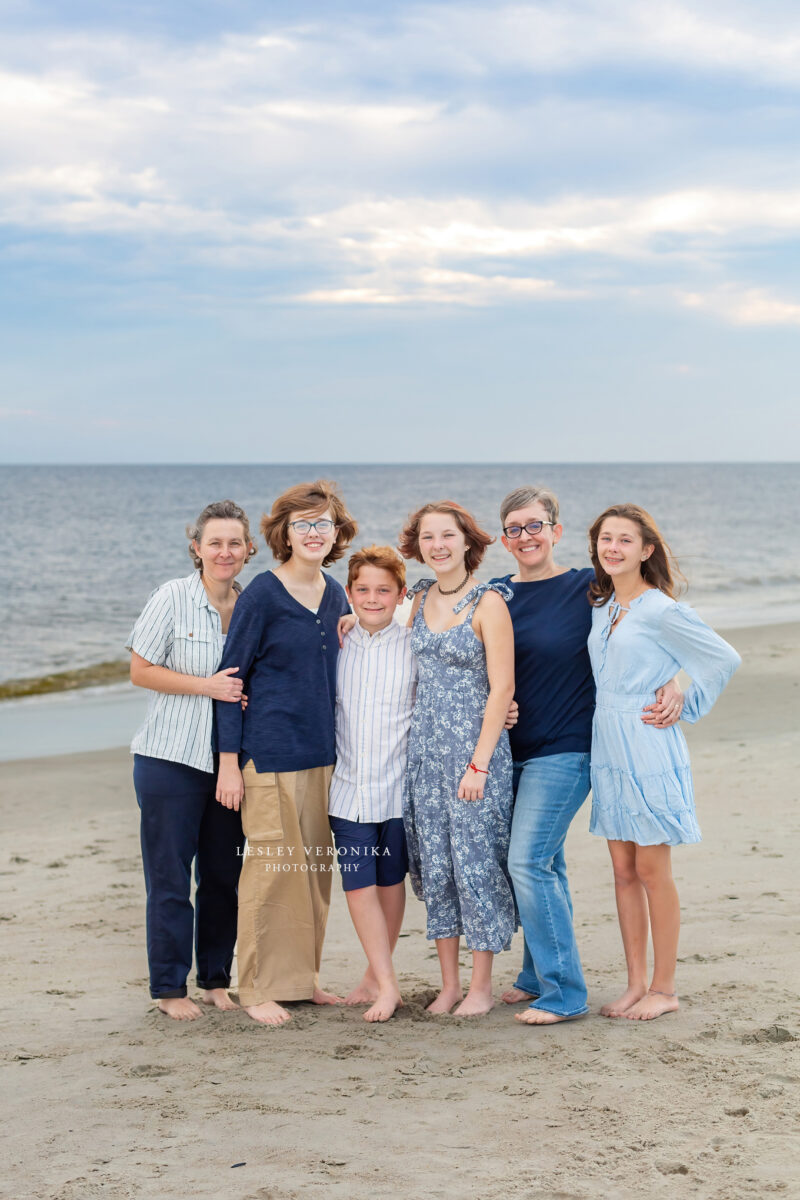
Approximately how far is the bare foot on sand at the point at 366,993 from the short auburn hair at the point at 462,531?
1.77 meters

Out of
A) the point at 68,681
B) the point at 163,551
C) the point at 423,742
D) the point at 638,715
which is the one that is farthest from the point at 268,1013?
the point at 163,551

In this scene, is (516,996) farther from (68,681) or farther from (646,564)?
(68,681)

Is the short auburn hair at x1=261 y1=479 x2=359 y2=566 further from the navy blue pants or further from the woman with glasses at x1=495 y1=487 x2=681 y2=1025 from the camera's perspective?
the navy blue pants

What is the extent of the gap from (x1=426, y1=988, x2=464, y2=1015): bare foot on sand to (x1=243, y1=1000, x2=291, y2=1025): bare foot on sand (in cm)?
57

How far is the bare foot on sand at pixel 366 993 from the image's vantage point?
4.21m

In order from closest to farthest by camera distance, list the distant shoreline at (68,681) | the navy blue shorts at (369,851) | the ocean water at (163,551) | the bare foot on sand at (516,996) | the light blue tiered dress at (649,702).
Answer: the light blue tiered dress at (649,702), the navy blue shorts at (369,851), the bare foot on sand at (516,996), the distant shoreline at (68,681), the ocean water at (163,551)

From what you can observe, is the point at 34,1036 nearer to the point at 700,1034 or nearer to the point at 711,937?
the point at 700,1034

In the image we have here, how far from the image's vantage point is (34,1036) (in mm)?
3951

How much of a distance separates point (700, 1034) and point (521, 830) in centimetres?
94

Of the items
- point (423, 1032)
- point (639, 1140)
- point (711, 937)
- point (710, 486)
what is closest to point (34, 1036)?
point (423, 1032)

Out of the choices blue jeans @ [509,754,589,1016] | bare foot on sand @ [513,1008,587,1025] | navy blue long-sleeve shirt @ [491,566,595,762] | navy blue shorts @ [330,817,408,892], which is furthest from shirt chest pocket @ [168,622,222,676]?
bare foot on sand @ [513,1008,587,1025]

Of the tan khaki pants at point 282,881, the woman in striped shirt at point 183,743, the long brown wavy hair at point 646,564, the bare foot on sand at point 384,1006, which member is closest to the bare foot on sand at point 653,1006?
the bare foot on sand at point 384,1006

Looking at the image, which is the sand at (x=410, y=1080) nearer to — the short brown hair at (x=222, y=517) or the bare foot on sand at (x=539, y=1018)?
the bare foot on sand at (x=539, y=1018)

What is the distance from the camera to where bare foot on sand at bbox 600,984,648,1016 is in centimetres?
387
